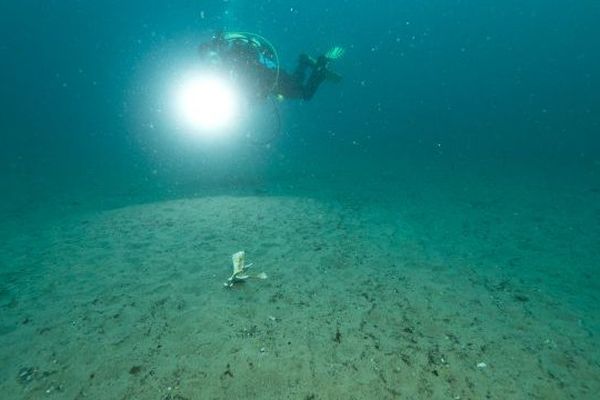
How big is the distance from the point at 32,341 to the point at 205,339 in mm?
2101

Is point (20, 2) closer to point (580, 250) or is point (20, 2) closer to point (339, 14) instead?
point (339, 14)

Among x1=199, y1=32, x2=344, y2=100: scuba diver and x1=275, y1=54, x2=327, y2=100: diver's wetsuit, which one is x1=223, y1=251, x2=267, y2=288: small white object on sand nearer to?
x1=199, y1=32, x2=344, y2=100: scuba diver

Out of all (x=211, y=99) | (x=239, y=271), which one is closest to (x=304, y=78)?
(x=211, y=99)

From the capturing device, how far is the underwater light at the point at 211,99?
28.4 feet

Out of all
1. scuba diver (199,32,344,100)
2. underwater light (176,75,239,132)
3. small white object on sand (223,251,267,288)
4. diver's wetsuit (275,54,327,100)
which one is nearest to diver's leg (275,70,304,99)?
diver's wetsuit (275,54,327,100)

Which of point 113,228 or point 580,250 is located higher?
point 113,228

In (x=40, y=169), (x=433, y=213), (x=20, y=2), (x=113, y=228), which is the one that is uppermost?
(x=20, y=2)

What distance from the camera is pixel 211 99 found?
8.78 metres

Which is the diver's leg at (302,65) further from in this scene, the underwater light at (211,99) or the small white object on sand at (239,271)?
the small white object on sand at (239,271)

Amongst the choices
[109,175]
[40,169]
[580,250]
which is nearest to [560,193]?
[580,250]

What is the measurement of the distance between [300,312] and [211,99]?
6.26 m

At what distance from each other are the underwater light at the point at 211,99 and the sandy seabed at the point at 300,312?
2.93 meters

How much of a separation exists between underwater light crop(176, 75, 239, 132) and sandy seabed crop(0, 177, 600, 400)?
9.62 ft

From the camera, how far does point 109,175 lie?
17.0m
